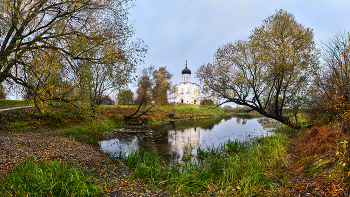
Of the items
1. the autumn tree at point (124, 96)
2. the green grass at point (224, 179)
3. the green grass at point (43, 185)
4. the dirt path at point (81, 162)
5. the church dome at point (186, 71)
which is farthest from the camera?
the church dome at point (186, 71)

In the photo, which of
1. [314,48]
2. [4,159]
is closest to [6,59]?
[4,159]

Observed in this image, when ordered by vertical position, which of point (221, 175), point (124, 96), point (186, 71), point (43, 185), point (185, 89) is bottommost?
point (221, 175)

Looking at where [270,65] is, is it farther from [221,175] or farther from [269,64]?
[221,175]

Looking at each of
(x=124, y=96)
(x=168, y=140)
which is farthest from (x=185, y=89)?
(x=168, y=140)

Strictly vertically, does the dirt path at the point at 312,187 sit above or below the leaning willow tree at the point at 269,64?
below

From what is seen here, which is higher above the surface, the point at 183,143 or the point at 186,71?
the point at 186,71

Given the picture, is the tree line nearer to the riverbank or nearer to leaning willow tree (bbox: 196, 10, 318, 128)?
leaning willow tree (bbox: 196, 10, 318, 128)

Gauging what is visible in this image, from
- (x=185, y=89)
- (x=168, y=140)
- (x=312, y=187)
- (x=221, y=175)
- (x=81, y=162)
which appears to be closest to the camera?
(x=312, y=187)

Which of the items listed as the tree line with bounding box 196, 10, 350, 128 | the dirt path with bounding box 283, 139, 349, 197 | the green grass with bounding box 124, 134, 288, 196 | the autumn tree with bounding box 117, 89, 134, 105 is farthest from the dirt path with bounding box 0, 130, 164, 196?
the autumn tree with bounding box 117, 89, 134, 105

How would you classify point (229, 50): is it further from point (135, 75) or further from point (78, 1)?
point (78, 1)

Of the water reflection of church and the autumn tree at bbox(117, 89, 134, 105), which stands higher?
the autumn tree at bbox(117, 89, 134, 105)

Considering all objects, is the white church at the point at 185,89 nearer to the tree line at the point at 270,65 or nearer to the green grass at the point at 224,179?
the tree line at the point at 270,65

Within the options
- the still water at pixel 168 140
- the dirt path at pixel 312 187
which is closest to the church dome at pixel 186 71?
the still water at pixel 168 140

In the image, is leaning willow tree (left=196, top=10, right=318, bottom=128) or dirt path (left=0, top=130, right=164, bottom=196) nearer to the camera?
dirt path (left=0, top=130, right=164, bottom=196)
